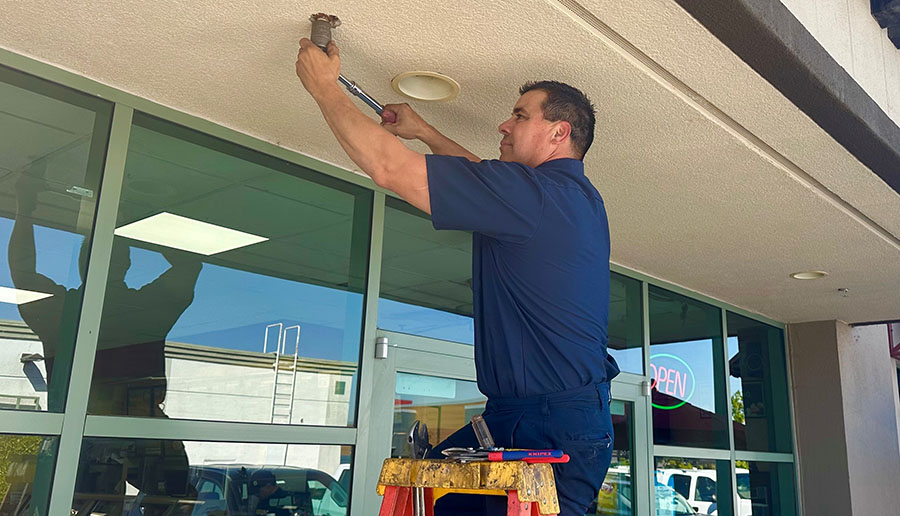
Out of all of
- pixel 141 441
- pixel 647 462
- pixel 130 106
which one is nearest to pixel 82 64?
pixel 130 106

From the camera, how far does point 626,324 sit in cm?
454

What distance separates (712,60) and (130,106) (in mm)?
1776

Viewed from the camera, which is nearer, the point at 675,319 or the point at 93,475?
the point at 93,475

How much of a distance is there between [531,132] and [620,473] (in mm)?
2776

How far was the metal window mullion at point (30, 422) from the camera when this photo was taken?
2074 millimetres

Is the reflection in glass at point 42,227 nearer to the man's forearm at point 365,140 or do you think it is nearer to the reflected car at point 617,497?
the man's forearm at point 365,140

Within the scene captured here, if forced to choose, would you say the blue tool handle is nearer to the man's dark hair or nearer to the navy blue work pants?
the man's dark hair

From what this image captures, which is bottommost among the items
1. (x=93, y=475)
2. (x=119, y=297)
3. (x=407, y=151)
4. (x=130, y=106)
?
(x=93, y=475)

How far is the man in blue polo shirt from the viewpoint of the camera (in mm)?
1740

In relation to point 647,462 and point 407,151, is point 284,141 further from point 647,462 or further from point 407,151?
point 647,462

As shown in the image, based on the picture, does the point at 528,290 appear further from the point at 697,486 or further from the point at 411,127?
the point at 697,486

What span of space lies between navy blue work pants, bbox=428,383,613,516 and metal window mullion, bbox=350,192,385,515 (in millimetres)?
1119

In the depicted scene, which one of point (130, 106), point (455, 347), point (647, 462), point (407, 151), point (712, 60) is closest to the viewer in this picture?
point (407, 151)

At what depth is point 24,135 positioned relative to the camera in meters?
2.27
